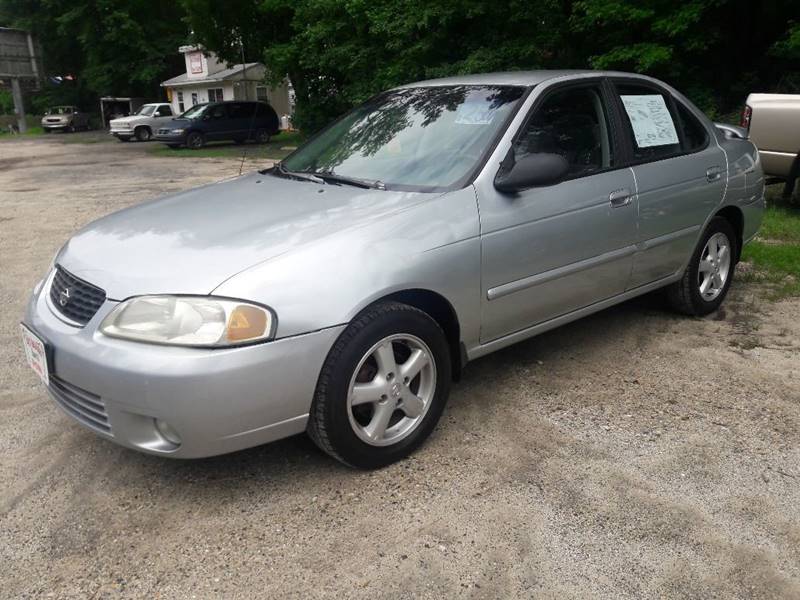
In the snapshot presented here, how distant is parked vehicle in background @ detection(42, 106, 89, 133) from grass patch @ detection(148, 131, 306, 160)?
17.3 metres

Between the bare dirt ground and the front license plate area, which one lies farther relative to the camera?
the front license plate area

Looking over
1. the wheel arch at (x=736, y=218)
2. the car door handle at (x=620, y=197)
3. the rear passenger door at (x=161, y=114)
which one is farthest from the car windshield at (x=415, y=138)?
the rear passenger door at (x=161, y=114)

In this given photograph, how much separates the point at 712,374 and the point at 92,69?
4576 centimetres

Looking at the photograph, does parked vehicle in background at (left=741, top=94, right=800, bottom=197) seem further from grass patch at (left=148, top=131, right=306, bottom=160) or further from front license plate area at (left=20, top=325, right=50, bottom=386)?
grass patch at (left=148, top=131, right=306, bottom=160)

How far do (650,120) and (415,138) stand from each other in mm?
1571

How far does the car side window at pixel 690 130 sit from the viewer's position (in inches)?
180

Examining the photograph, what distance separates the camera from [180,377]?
252 centimetres

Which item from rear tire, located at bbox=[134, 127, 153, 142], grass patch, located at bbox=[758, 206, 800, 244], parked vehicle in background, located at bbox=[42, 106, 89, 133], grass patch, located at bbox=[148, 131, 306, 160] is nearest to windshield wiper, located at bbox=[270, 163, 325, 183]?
grass patch, located at bbox=[758, 206, 800, 244]

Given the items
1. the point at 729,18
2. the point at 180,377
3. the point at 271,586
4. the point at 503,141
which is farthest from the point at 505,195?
the point at 729,18

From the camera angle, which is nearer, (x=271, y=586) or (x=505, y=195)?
(x=271, y=586)

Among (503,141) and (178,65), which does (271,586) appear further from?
(178,65)

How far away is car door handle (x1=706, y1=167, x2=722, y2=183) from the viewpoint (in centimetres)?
457

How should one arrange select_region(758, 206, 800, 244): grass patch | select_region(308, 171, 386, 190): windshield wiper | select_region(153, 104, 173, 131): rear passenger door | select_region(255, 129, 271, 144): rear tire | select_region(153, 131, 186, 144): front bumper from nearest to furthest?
select_region(308, 171, 386, 190): windshield wiper
select_region(758, 206, 800, 244): grass patch
select_region(153, 131, 186, 144): front bumper
select_region(255, 129, 271, 144): rear tire
select_region(153, 104, 173, 131): rear passenger door

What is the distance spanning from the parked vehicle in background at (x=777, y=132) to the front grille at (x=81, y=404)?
7779 millimetres
